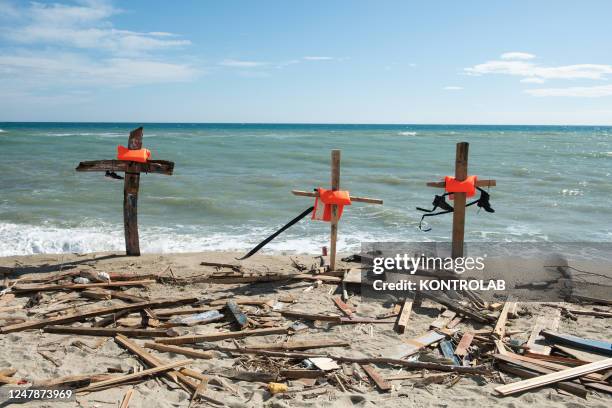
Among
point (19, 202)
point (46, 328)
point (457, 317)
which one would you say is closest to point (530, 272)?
point (457, 317)

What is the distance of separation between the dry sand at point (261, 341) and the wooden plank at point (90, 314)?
0.38ft

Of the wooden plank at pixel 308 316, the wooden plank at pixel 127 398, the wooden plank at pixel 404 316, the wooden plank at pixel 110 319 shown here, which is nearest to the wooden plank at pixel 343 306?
the wooden plank at pixel 308 316

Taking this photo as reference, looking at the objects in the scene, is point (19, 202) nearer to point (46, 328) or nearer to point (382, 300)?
point (46, 328)

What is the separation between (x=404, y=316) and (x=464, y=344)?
3.64 ft

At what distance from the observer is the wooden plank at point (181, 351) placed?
239 inches

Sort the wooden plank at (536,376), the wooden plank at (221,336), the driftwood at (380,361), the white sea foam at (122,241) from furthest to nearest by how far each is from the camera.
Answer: the white sea foam at (122,241)
the wooden plank at (221,336)
the driftwood at (380,361)
the wooden plank at (536,376)

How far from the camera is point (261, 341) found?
6605 mm

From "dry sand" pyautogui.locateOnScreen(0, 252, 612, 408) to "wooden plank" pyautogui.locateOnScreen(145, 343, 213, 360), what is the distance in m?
0.07

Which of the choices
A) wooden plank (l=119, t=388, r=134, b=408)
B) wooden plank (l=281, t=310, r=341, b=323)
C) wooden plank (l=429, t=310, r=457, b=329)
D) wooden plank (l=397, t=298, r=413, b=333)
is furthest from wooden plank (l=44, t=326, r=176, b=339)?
wooden plank (l=429, t=310, r=457, b=329)

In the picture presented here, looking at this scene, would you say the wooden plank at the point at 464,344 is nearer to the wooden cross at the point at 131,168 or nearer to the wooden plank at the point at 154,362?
the wooden plank at the point at 154,362

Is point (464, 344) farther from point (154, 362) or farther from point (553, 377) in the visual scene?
point (154, 362)

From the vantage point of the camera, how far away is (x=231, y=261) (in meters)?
10.8

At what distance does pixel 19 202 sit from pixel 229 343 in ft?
45.6

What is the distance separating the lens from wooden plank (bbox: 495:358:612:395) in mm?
5353
